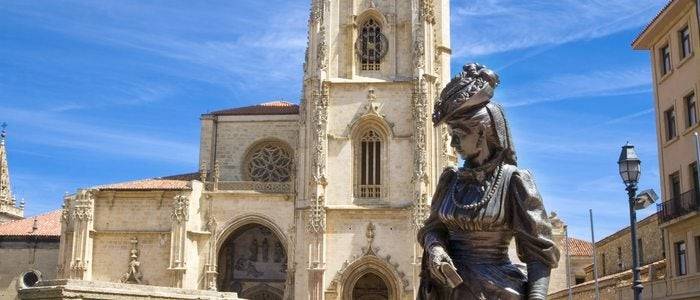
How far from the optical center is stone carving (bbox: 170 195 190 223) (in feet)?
115

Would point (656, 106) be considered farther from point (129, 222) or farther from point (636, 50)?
point (129, 222)

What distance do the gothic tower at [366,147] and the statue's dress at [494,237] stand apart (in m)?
29.2

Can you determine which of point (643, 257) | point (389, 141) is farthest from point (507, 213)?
point (389, 141)

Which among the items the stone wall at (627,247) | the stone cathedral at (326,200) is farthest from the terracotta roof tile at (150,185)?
the stone wall at (627,247)

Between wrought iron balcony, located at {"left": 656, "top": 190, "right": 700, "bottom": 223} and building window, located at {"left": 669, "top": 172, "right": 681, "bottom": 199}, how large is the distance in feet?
1.45

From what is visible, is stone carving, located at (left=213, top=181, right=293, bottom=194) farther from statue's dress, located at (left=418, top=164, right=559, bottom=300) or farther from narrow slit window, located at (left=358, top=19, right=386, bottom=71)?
statue's dress, located at (left=418, top=164, right=559, bottom=300)

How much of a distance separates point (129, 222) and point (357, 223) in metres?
10.5

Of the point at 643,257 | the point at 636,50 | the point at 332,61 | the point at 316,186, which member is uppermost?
the point at 332,61

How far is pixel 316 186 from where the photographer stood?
112 feet

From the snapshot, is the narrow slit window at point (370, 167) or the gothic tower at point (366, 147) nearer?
the gothic tower at point (366, 147)

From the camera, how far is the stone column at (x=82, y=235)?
1405 inches

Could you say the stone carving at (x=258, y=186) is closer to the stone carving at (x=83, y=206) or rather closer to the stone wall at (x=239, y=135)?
the stone wall at (x=239, y=135)

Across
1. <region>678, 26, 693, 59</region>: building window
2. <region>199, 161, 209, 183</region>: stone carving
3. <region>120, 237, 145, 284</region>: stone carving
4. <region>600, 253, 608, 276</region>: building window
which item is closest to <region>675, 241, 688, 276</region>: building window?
<region>678, 26, 693, 59</region>: building window

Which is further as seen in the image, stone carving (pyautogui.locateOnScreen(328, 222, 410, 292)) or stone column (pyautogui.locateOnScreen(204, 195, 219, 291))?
stone column (pyautogui.locateOnScreen(204, 195, 219, 291))
